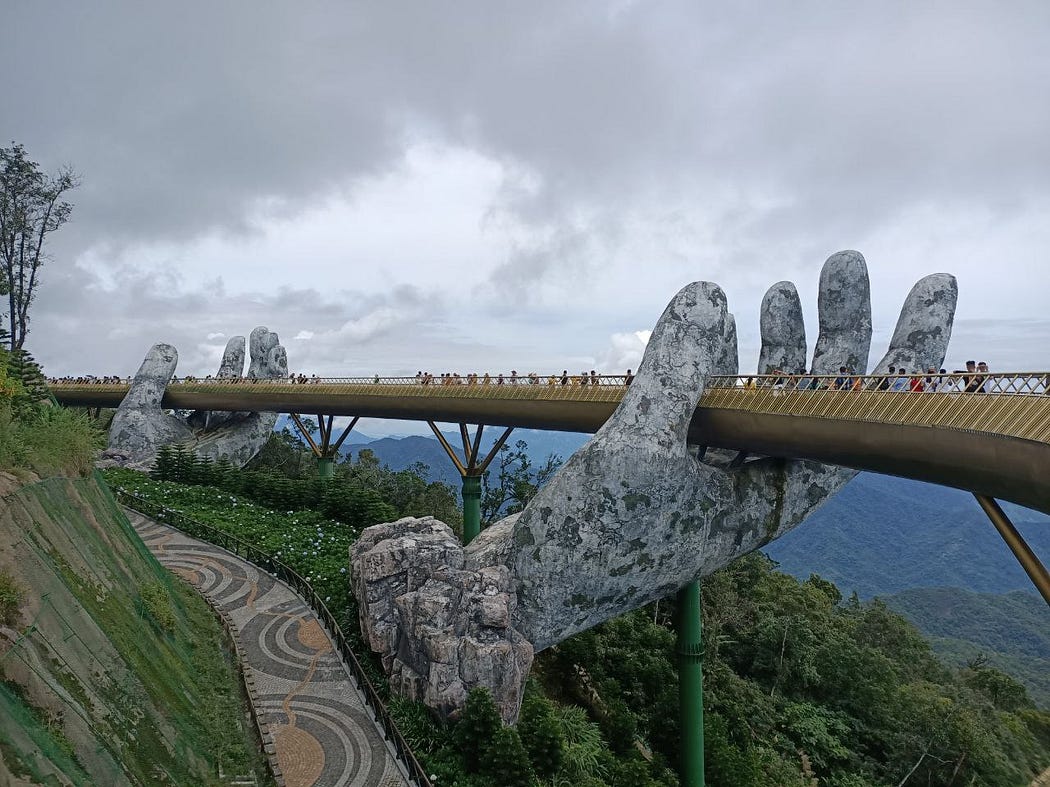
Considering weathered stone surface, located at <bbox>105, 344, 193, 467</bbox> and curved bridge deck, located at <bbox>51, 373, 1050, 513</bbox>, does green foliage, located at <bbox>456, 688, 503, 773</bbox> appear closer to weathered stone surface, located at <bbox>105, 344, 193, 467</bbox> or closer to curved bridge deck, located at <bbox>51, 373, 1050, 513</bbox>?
curved bridge deck, located at <bbox>51, 373, 1050, 513</bbox>

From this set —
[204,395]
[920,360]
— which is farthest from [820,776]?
[204,395]

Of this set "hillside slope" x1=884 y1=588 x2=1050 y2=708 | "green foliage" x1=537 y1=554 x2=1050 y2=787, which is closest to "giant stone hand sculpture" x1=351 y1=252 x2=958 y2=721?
"green foliage" x1=537 y1=554 x2=1050 y2=787

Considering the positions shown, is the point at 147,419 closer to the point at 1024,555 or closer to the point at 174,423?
the point at 174,423

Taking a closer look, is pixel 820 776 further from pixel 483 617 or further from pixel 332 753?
pixel 332 753

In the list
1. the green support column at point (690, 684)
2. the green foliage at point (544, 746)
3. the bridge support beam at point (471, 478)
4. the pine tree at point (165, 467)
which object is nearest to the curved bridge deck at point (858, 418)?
the bridge support beam at point (471, 478)

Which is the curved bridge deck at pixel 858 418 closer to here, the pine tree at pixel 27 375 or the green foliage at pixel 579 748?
the green foliage at pixel 579 748

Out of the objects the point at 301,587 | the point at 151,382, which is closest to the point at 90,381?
the point at 151,382
